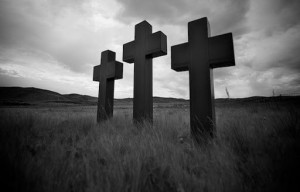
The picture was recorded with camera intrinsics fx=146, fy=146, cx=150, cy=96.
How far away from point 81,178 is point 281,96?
3389 millimetres

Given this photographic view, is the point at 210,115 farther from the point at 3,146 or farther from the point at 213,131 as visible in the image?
the point at 3,146

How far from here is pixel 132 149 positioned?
195 centimetres

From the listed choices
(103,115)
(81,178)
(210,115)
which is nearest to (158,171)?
(81,178)

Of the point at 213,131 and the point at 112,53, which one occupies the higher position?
the point at 112,53

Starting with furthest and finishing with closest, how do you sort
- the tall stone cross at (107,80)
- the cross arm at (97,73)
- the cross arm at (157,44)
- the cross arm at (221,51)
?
the cross arm at (97,73) → the tall stone cross at (107,80) → the cross arm at (157,44) → the cross arm at (221,51)

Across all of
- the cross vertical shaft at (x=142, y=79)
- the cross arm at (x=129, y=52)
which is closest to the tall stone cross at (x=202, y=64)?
the cross vertical shaft at (x=142, y=79)

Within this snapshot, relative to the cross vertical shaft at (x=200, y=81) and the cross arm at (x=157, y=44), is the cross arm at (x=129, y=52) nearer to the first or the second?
the cross arm at (x=157, y=44)

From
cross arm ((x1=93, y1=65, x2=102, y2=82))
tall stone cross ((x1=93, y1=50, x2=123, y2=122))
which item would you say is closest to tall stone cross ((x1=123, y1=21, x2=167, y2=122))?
tall stone cross ((x1=93, y1=50, x2=123, y2=122))

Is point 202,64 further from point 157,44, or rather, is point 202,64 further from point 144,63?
point 144,63

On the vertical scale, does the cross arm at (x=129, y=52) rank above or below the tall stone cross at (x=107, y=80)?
above

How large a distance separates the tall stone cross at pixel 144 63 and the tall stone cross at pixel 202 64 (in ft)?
2.41

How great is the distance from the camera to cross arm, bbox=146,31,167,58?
3.47m

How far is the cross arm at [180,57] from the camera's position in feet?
9.99

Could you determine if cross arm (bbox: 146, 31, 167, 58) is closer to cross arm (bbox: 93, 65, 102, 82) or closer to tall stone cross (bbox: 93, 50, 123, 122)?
tall stone cross (bbox: 93, 50, 123, 122)
